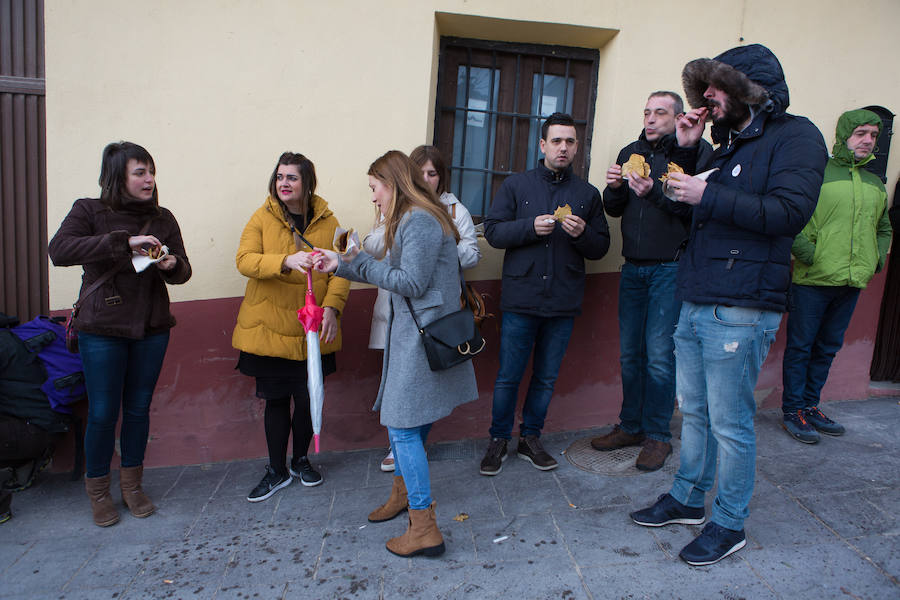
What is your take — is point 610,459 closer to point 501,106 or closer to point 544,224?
point 544,224

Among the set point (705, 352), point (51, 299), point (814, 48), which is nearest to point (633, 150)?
point (705, 352)

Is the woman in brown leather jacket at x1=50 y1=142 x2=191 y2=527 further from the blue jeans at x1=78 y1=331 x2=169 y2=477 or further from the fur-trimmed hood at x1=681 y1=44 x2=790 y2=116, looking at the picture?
the fur-trimmed hood at x1=681 y1=44 x2=790 y2=116

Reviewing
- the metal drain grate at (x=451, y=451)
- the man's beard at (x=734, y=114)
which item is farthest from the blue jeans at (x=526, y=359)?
the man's beard at (x=734, y=114)

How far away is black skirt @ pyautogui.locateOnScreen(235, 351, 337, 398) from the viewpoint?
3357 mm

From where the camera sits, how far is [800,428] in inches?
153

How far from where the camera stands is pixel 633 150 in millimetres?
3570

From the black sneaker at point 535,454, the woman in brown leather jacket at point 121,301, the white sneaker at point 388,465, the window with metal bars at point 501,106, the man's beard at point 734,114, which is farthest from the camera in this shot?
the window with metal bars at point 501,106

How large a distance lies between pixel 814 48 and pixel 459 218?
298cm

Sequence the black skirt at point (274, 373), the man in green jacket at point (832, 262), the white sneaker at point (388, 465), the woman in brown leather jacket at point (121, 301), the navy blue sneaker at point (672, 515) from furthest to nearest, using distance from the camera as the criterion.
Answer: the man in green jacket at point (832, 262)
the white sneaker at point (388, 465)
the black skirt at point (274, 373)
the woman in brown leather jacket at point (121, 301)
the navy blue sneaker at point (672, 515)

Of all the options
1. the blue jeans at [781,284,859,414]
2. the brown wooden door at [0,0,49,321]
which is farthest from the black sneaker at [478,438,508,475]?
the brown wooden door at [0,0,49,321]

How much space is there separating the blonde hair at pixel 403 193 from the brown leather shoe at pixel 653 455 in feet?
6.35

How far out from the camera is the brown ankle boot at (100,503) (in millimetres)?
3221

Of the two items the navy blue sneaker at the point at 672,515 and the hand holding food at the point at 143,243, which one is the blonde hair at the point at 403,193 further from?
the navy blue sneaker at the point at 672,515

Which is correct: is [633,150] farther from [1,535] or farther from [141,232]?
[1,535]
